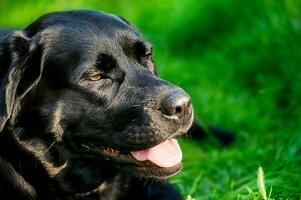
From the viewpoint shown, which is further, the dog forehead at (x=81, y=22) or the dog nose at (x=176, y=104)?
the dog forehead at (x=81, y=22)

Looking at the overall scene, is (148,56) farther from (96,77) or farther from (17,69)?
(17,69)

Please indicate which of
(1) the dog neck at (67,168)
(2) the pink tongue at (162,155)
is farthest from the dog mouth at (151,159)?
(1) the dog neck at (67,168)

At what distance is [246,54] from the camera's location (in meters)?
6.62

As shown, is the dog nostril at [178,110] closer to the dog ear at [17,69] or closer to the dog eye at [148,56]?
the dog eye at [148,56]

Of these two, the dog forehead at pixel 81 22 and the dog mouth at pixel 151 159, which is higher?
the dog forehead at pixel 81 22

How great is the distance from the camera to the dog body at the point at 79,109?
3.50 m

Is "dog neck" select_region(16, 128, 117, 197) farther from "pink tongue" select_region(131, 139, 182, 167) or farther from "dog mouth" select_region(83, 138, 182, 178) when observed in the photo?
"pink tongue" select_region(131, 139, 182, 167)

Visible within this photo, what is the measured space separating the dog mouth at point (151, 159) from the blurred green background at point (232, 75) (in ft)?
0.97

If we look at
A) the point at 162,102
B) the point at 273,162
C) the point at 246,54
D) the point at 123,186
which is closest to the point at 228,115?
the point at 246,54

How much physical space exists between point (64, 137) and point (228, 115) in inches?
105

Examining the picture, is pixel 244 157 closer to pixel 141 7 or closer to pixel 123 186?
pixel 123 186

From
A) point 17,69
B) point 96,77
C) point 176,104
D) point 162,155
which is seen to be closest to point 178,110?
point 176,104

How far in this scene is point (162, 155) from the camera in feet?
11.8

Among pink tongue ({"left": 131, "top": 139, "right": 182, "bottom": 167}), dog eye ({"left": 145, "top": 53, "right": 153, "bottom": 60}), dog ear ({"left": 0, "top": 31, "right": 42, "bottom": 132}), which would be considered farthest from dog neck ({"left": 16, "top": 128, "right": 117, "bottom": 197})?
dog eye ({"left": 145, "top": 53, "right": 153, "bottom": 60})
